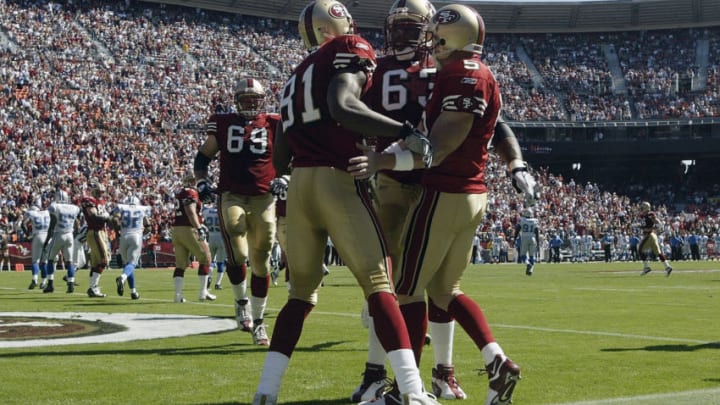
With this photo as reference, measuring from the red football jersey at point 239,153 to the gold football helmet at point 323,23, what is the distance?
3.44m

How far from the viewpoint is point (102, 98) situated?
4000cm

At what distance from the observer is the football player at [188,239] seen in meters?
14.0

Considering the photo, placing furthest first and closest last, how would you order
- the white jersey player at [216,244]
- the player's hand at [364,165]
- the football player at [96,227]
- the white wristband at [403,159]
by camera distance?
the white jersey player at [216,244]
the football player at [96,227]
the white wristband at [403,159]
the player's hand at [364,165]

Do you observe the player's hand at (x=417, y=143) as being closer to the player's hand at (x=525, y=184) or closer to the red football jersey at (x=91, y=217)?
the player's hand at (x=525, y=184)

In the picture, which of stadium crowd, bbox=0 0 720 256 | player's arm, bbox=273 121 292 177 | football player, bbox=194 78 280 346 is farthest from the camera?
stadium crowd, bbox=0 0 720 256

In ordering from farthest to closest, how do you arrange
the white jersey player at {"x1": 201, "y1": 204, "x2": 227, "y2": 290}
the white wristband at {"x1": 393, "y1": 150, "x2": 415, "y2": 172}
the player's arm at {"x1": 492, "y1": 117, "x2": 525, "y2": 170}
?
the white jersey player at {"x1": 201, "y1": 204, "x2": 227, "y2": 290} → the player's arm at {"x1": 492, "y1": 117, "x2": 525, "y2": 170} → the white wristband at {"x1": 393, "y1": 150, "x2": 415, "y2": 172}

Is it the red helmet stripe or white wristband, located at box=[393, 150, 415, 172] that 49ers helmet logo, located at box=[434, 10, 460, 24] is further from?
white wristband, located at box=[393, 150, 415, 172]

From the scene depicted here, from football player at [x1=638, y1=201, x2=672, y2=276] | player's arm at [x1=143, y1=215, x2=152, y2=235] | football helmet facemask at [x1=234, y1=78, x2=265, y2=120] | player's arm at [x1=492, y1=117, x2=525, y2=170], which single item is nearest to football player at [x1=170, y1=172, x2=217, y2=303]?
football helmet facemask at [x1=234, y1=78, x2=265, y2=120]

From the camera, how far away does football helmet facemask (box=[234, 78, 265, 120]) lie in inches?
345

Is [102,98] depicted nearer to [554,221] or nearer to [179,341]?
[554,221]

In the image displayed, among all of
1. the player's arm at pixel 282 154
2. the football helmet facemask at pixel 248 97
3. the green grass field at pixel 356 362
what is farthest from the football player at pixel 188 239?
the player's arm at pixel 282 154

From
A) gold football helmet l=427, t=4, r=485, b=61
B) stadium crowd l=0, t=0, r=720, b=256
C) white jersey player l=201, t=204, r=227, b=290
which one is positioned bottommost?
white jersey player l=201, t=204, r=227, b=290

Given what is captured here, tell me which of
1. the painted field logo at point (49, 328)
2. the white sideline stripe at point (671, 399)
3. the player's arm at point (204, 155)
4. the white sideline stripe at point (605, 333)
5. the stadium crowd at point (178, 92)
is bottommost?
the painted field logo at point (49, 328)

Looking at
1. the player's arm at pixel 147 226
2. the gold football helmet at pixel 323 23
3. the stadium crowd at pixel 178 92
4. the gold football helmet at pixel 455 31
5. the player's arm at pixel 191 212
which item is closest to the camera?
the gold football helmet at pixel 455 31
